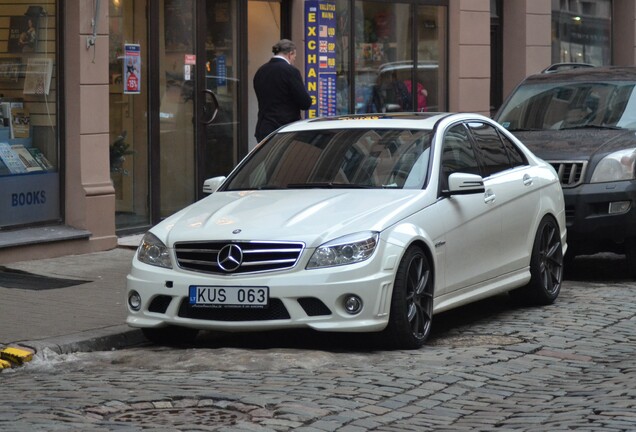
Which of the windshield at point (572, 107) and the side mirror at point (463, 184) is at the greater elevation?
the windshield at point (572, 107)

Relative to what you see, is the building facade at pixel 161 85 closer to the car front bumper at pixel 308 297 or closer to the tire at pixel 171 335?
the tire at pixel 171 335

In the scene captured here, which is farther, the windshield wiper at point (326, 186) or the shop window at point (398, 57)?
the shop window at point (398, 57)

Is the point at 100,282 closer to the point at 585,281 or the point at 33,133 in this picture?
the point at 33,133

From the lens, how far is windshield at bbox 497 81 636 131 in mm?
13320

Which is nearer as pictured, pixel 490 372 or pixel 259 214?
pixel 490 372

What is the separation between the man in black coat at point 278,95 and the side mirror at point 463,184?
477cm

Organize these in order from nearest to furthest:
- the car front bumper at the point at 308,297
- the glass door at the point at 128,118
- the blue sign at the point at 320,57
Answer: the car front bumper at the point at 308,297 → the glass door at the point at 128,118 → the blue sign at the point at 320,57

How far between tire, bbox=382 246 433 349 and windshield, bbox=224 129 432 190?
72 centimetres

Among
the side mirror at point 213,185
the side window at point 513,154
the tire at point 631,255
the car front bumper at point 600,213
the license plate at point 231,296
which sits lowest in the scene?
the tire at point 631,255

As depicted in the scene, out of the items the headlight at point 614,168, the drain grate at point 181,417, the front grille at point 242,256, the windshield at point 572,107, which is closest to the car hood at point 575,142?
the headlight at point 614,168

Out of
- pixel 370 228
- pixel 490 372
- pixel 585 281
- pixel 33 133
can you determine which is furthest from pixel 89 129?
pixel 490 372

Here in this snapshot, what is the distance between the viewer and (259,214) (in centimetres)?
882

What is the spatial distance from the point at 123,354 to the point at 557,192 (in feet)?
13.6

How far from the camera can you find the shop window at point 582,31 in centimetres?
2474
